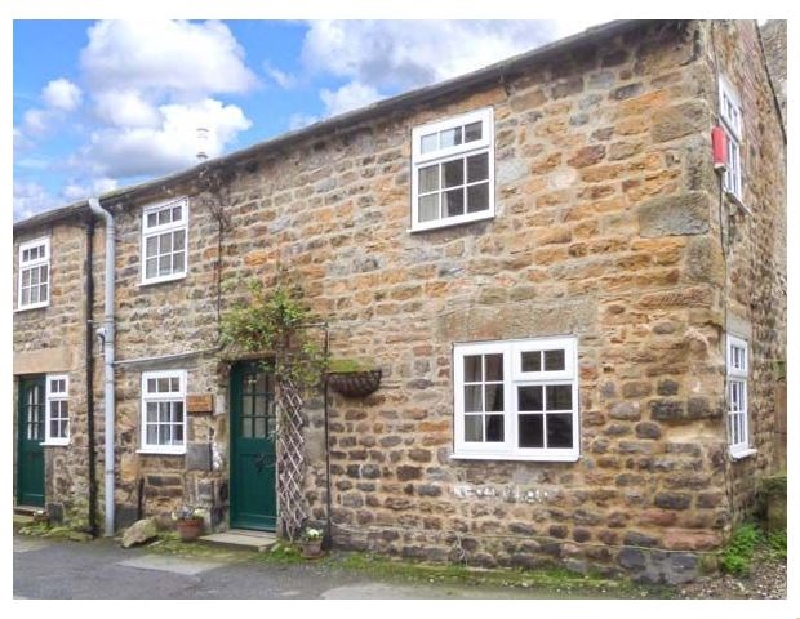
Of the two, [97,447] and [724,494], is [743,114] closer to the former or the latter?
[724,494]

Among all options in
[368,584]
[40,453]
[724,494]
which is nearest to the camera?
[724,494]

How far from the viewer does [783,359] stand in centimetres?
1000

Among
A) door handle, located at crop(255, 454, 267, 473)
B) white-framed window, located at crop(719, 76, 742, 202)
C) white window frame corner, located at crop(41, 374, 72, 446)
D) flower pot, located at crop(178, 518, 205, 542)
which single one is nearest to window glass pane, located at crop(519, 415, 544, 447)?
white-framed window, located at crop(719, 76, 742, 202)

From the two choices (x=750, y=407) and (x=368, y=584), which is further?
(x=750, y=407)

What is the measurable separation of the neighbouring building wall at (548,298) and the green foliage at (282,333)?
0.80 ft

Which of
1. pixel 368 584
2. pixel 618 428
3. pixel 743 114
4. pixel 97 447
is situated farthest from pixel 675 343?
pixel 97 447

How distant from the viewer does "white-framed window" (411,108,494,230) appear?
28.0ft

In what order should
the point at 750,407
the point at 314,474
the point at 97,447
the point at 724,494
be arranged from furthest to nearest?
the point at 97,447
the point at 314,474
the point at 750,407
the point at 724,494

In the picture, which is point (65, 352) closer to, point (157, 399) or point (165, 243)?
point (157, 399)

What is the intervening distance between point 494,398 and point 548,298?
1.11 metres

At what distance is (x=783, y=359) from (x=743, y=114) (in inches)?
117

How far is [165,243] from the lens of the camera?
11.8 meters

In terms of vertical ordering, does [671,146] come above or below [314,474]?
above

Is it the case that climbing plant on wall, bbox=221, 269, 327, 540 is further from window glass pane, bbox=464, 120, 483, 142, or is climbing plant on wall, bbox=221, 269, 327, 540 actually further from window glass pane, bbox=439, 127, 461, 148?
window glass pane, bbox=464, 120, 483, 142
